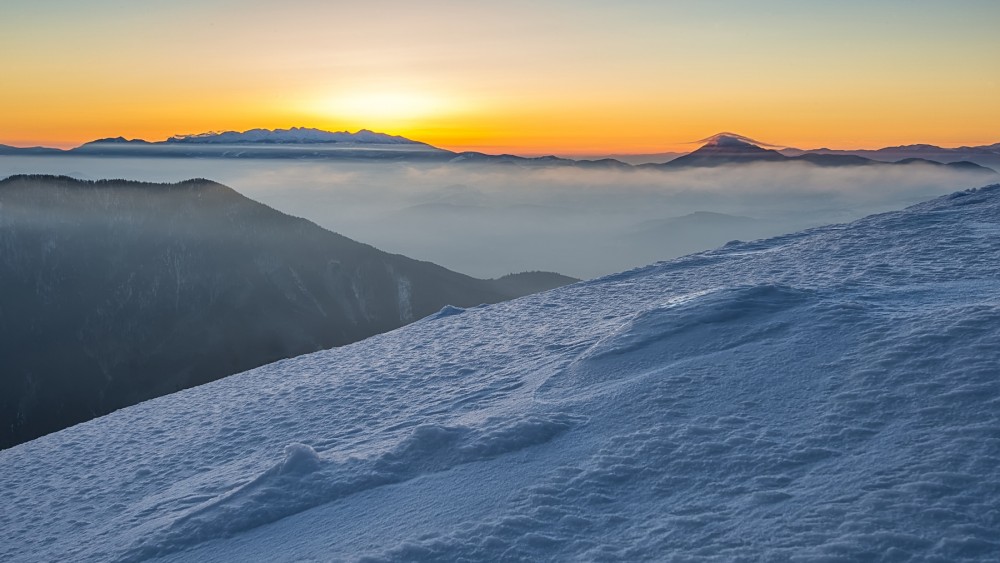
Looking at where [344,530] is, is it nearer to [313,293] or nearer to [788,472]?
[788,472]

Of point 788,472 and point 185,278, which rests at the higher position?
point 788,472

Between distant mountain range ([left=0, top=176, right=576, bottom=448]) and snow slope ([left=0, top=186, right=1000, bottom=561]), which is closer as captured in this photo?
snow slope ([left=0, top=186, right=1000, bottom=561])

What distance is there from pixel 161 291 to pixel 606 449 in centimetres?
15750

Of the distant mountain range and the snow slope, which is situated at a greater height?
the snow slope

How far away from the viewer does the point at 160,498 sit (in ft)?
31.7

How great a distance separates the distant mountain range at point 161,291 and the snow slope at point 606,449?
123 meters

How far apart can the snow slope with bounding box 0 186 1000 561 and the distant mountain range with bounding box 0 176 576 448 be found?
12304 centimetres

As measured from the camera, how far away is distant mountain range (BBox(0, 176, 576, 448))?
12700 centimetres

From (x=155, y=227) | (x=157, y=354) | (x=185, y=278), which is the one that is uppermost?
(x=155, y=227)

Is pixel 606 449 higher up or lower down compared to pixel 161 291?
higher up

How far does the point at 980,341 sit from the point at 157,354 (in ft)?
490

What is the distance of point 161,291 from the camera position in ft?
483

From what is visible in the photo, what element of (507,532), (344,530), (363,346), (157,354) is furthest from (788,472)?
(157,354)

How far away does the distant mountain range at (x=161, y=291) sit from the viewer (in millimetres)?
127000
